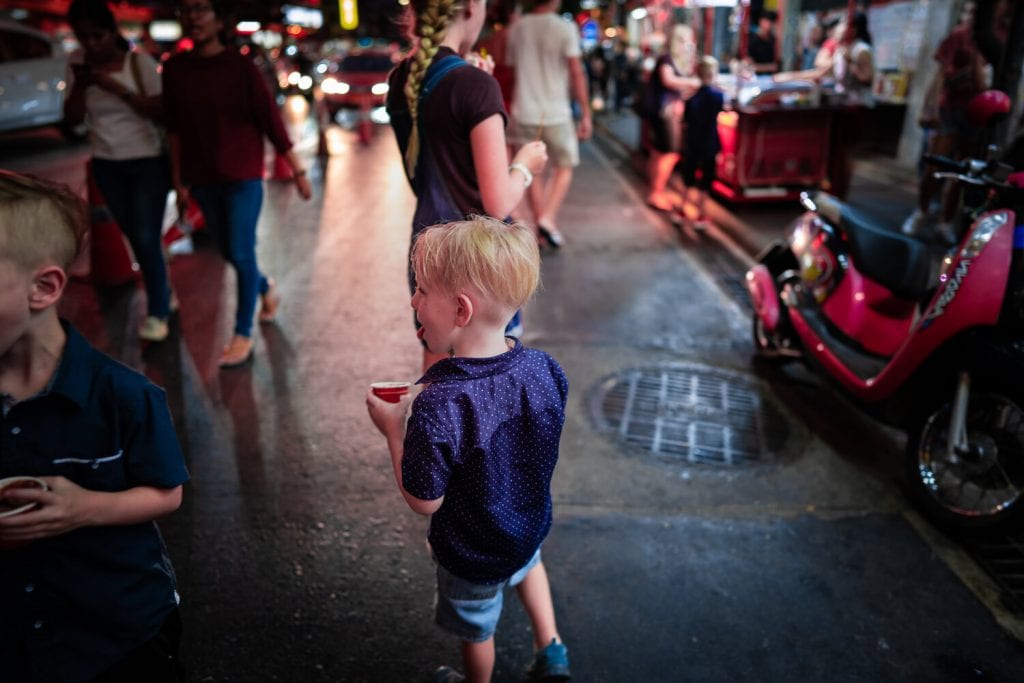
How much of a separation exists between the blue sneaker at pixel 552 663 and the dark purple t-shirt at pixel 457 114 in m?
1.43

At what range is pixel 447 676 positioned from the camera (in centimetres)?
232

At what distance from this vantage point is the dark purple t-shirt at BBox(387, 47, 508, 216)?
239cm

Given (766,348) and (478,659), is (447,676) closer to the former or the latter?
(478,659)

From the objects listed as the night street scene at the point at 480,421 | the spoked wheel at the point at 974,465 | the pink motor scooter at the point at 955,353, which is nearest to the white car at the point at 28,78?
the night street scene at the point at 480,421

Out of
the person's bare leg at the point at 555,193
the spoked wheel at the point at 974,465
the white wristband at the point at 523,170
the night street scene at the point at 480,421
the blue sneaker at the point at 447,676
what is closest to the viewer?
the night street scene at the point at 480,421

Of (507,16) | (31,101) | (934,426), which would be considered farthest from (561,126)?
(31,101)

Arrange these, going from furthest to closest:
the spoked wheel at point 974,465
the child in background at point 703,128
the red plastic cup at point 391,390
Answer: the child in background at point 703,128 → the spoked wheel at point 974,465 → the red plastic cup at point 391,390

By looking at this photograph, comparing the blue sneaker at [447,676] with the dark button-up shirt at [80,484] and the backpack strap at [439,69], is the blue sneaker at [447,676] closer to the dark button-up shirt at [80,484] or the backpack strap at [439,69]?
the dark button-up shirt at [80,484]

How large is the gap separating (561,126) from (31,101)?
10811 mm

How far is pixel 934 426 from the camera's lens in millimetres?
3201

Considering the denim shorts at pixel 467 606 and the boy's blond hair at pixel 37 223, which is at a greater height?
the boy's blond hair at pixel 37 223

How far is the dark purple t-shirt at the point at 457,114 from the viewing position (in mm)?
2391

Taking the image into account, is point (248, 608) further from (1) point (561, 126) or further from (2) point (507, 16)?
(2) point (507, 16)

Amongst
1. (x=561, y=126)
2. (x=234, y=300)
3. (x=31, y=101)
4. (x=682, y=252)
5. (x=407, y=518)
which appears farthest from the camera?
(x=31, y=101)
